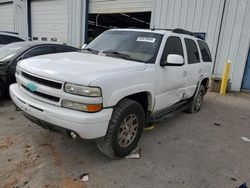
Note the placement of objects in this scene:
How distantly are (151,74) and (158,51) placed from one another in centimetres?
49

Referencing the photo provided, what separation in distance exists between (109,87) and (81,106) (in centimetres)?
40

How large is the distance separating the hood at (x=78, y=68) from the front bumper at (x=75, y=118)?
1.20 feet

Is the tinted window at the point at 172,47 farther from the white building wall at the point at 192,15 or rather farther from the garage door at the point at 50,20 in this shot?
the garage door at the point at 50,20

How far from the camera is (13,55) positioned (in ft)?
17.5

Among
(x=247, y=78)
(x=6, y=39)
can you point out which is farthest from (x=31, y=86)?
(x=247, y=78)

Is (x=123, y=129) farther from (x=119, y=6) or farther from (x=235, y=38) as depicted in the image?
(x=119, y=6)

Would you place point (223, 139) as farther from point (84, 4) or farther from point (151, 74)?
point (84, 4)

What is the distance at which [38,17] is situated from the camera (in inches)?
606

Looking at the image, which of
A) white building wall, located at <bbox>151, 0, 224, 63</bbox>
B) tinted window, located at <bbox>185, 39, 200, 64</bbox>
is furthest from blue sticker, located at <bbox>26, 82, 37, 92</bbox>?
white building wall, located at <bbox>151, 0, 224, 63</bbox>

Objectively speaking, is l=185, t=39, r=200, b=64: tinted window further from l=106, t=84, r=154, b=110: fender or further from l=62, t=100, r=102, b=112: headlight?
l=62, t=100, r=102, b=112: headlight

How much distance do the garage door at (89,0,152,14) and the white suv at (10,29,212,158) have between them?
7014 millimetres

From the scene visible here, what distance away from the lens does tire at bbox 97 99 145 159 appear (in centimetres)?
279

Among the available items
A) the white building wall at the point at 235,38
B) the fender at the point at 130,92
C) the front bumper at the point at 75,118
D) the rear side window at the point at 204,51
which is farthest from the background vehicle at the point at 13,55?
the white building wall at the point at 235,38

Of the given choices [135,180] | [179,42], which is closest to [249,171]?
[135,180]
